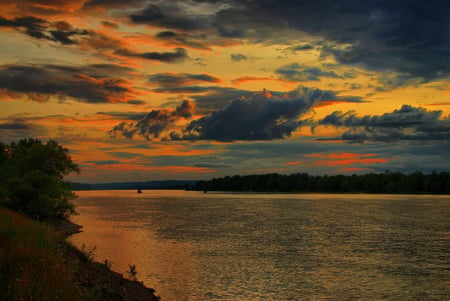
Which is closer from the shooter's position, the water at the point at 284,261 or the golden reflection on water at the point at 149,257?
A: the water at the point at 284,261

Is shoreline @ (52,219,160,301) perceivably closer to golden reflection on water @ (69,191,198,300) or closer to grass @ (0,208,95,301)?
golden reflection on water @ (69,191,198,300)

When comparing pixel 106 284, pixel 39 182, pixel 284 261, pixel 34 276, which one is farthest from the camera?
pixel 39 182

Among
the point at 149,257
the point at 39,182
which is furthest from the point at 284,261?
the point at 39,182

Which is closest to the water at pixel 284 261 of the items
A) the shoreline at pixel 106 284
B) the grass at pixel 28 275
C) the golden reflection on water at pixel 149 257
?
the golden reflection on water at pixel 149 257

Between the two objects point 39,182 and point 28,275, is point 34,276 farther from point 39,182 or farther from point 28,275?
point 39,182

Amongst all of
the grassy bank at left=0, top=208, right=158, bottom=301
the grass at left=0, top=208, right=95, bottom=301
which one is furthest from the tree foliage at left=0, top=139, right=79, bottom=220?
the grass at left=0, top=208, right=95, bottom=301

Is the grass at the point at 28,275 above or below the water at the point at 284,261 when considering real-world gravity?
above

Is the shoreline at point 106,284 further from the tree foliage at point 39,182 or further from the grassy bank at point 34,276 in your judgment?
the tree foliage at point 39,182

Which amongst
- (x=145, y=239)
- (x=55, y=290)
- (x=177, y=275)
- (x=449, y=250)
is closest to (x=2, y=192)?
(x=145, y=239)

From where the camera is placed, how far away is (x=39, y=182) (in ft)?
211

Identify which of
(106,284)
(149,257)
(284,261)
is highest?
(106,284)

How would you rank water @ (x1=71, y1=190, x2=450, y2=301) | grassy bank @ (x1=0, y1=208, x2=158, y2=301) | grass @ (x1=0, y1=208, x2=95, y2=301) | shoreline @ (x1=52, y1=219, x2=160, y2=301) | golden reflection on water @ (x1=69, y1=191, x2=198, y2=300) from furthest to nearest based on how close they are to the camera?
golden reflection on water @ (x1=69, y1=191, x2=198, y2=300)
water @ (x1=71, y1=190, x2=450, y2=301)
shoreline @ (x1=52, y1=219, x2=160, y2=301)
grassy bank @ (x1=0, y1=208, x2=158, y2=301)
grass @ (x1=0, y1=208, x2=95, y2=301)

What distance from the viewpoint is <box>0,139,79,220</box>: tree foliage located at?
205 ft

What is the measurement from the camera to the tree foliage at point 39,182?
205ft
